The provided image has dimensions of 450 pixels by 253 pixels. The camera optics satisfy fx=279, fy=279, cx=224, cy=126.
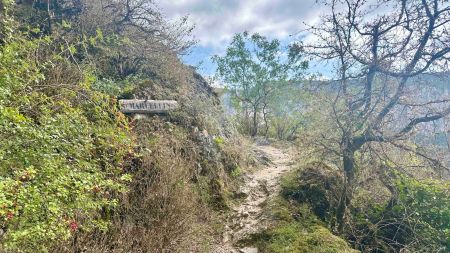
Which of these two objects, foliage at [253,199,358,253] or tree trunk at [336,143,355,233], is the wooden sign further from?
tree trunk at [336,143,355,233]

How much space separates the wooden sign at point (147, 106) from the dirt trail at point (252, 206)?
2.53 m

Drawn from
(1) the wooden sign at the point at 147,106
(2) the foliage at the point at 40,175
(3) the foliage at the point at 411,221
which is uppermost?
(1) the wooden sign at the point at 147,106

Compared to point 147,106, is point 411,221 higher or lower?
lower

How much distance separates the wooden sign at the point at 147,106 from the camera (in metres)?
5.89

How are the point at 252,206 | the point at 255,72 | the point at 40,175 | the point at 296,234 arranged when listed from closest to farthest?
the point at 40,175 → the point at 296,234 → the point at 252,206 → the point at 255,72

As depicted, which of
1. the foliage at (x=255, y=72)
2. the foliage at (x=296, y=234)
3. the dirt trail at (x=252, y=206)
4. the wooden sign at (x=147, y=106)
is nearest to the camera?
the foliage at (x=296, y=234)

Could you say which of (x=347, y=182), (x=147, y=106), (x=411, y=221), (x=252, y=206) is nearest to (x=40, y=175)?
(x=147, y=106)

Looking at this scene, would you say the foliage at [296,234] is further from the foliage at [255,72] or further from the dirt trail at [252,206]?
the foliage at [255,72]

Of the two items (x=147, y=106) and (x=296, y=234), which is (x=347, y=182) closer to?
(x=296, y=234)

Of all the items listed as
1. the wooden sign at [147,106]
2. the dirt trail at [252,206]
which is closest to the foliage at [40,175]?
the dirt trail at [252,206]

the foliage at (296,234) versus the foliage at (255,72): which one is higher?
the foliage at (255,72)

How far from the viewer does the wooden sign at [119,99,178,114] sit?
232 inches

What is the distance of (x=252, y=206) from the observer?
5617mm

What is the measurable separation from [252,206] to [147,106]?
10.3 feet
